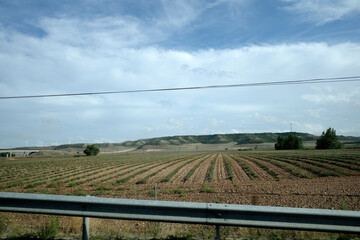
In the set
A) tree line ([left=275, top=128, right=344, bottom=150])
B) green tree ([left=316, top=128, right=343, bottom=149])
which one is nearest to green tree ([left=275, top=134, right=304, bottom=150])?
tree line ([left=275, top=128, right=344, bottom=150])

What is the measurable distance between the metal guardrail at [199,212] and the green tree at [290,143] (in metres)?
124

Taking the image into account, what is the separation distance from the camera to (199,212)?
157 inches

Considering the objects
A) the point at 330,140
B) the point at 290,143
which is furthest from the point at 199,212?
the point at 290,143

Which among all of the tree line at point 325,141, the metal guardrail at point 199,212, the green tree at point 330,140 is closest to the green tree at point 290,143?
the tree line at point 325,141

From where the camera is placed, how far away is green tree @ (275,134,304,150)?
116 meters

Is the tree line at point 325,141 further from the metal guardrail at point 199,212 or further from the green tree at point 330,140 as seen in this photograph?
the metal guardrail at point 199,212

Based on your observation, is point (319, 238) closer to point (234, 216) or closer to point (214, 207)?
point (234, 216)

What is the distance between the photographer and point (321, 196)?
13.8 metres

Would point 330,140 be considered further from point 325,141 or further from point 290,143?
point 290,143

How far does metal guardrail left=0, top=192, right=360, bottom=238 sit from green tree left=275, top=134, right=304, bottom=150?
406ft

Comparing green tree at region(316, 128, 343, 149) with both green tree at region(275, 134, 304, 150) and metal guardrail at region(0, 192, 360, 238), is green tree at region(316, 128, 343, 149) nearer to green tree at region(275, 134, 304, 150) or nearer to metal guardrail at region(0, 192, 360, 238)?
green tree at region(275, 134, 304, 150)

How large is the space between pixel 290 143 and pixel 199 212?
127 meters

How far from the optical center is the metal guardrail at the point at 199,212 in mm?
3744

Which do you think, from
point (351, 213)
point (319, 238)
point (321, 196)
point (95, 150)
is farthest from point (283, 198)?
point (95, 150)
